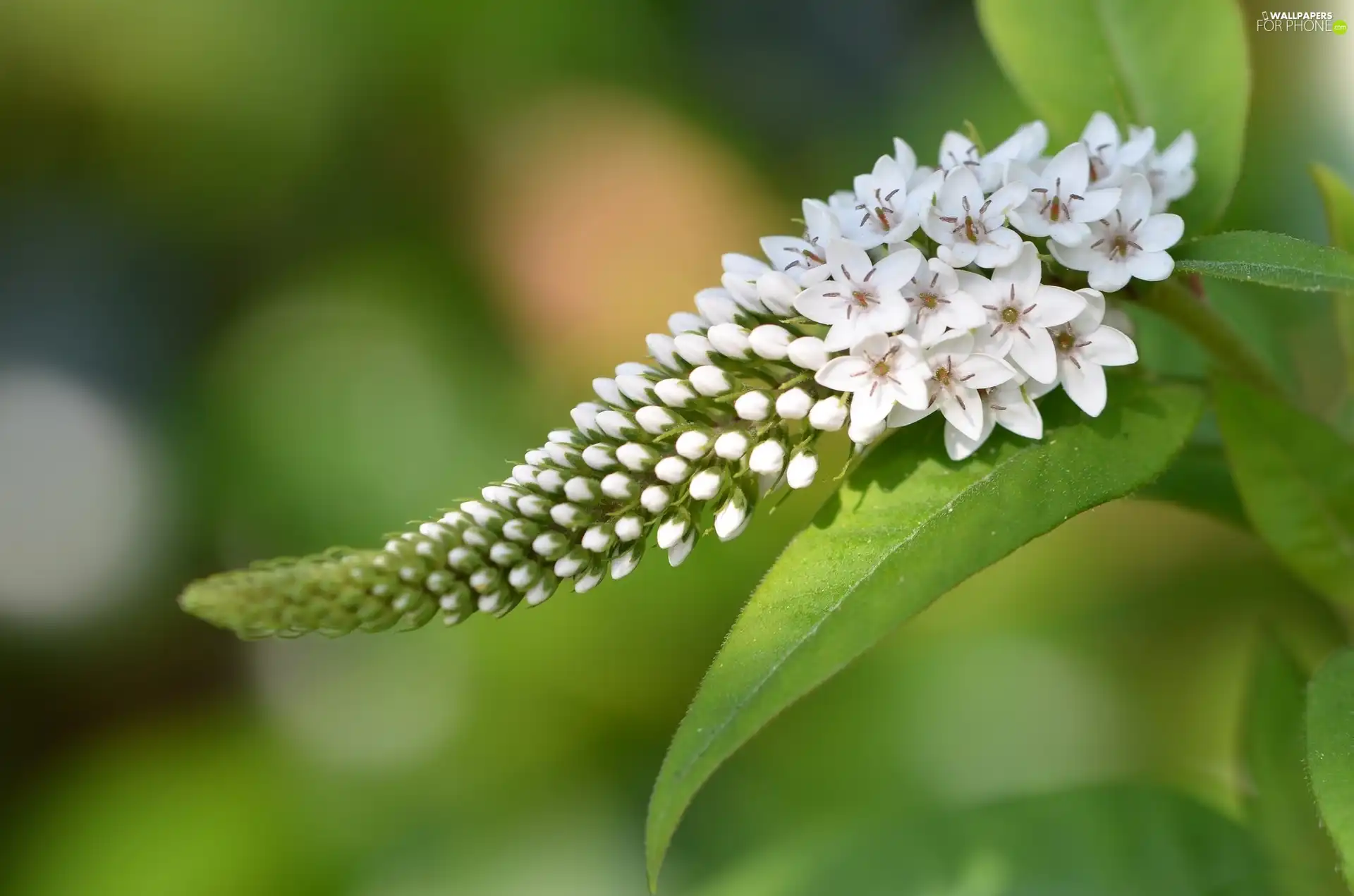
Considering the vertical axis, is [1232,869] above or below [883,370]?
below

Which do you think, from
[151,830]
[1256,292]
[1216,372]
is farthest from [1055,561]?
[151,830]

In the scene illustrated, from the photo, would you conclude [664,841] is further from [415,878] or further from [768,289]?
[415,878]

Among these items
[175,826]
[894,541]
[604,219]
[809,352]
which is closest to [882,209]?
[809,352]

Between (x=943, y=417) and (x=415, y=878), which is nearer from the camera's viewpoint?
(x=943, y=417)

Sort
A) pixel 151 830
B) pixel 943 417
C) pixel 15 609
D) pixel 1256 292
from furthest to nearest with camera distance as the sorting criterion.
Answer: pixel 15 609
pixel 151 830
pixel 1256 292
pixel 943 417

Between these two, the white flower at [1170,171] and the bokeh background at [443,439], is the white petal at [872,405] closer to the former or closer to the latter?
the white flower at [1170,171]

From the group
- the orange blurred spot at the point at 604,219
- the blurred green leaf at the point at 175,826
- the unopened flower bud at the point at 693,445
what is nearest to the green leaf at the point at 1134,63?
the unopened flower bud at the point at 693,445

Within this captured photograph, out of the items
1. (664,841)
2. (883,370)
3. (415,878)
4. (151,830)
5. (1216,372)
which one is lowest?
(415,878)
